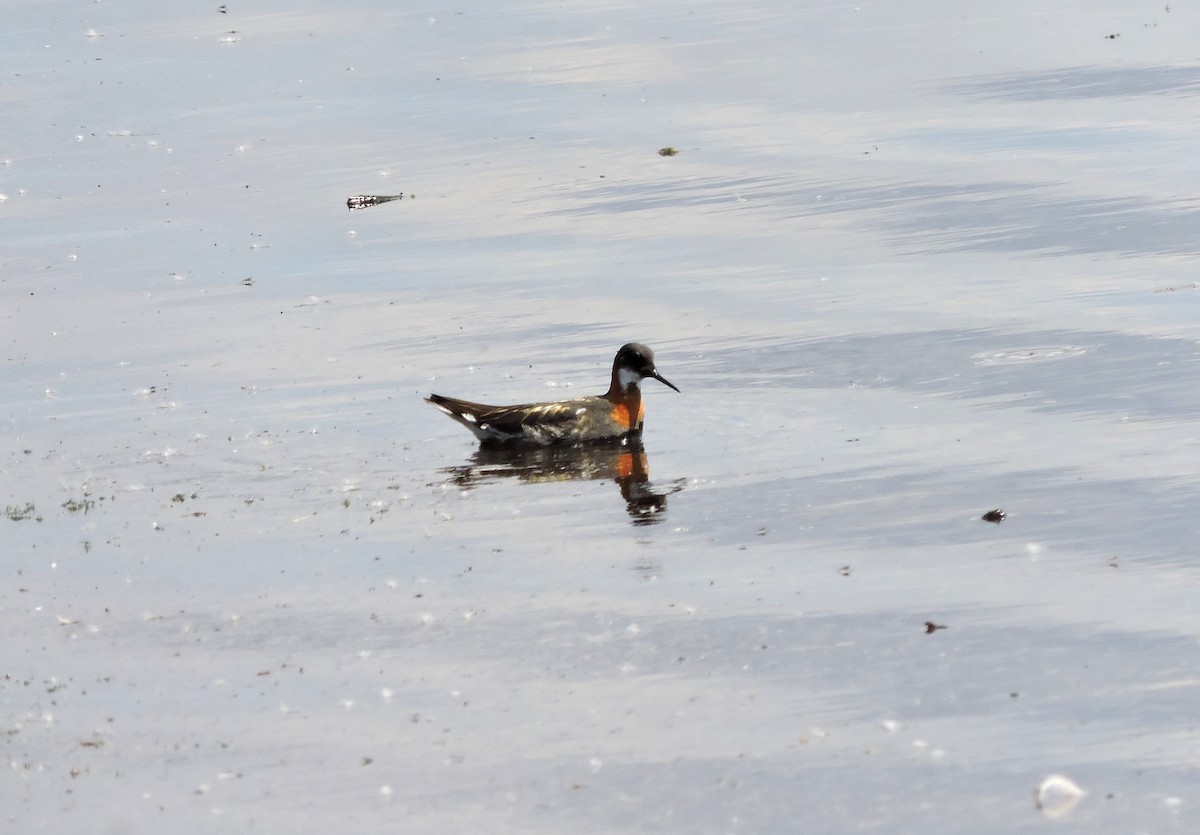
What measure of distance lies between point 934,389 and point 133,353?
6.19 meters

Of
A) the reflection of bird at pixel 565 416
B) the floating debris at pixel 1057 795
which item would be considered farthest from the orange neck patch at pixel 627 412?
the floating debris at pixel 1057 795

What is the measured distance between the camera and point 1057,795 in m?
7.07

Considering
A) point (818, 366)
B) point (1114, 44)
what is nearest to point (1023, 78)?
point (1114, 44)

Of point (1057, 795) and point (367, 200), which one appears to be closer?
point (1057, 795)

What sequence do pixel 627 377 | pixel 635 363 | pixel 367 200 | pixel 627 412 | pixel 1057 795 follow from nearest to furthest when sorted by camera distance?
pixel 1057 795
pixel 627 412
pixel 627 377
pixel 635 363
pixel 367 200

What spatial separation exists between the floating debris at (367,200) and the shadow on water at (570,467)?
6.89m

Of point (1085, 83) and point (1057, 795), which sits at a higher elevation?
point (1085, 83)

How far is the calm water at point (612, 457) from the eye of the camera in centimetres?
768

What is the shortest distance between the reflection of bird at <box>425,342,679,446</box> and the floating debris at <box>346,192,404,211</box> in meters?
6.52

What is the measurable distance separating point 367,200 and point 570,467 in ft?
24.7

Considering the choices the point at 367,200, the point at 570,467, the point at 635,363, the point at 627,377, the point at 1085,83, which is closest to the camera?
the point at 570,467

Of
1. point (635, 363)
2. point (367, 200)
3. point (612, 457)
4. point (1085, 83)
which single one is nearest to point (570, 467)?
point (612, 457)

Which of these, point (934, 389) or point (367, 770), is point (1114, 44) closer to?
point (934, 389)

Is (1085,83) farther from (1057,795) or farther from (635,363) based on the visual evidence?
(1057,795)
